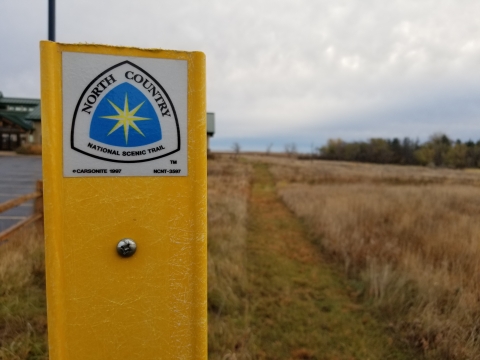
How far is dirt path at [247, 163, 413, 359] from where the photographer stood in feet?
10.4

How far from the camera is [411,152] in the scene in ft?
239

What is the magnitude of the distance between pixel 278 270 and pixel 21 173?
8.59m

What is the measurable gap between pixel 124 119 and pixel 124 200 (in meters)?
0.37

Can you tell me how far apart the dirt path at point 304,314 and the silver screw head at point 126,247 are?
2222mm

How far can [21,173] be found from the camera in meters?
9.36

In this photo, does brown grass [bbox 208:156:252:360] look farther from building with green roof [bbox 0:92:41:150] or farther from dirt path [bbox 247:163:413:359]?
building with green roof [bbox 0:92:41:150]

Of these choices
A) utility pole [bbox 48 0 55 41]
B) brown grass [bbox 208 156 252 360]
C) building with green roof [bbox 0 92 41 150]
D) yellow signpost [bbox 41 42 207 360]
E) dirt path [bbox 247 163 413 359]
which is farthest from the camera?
building with green roof [bbox 0 92 41 150]

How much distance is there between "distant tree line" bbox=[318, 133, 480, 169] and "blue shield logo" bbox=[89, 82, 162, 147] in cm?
7072

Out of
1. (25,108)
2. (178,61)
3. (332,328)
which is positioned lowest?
(332,328)

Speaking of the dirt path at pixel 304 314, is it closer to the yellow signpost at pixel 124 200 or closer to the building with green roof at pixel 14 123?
the yellow signpost at pixel 124 200

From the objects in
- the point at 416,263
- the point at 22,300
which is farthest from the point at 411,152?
the point at 22,300

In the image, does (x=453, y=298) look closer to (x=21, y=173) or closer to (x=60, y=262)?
(x=60, y=262)

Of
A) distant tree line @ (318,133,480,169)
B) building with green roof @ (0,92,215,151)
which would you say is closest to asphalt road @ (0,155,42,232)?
building with green roof @ (0,92,215,151)

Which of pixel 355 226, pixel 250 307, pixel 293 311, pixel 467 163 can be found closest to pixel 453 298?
pixel 293 311
